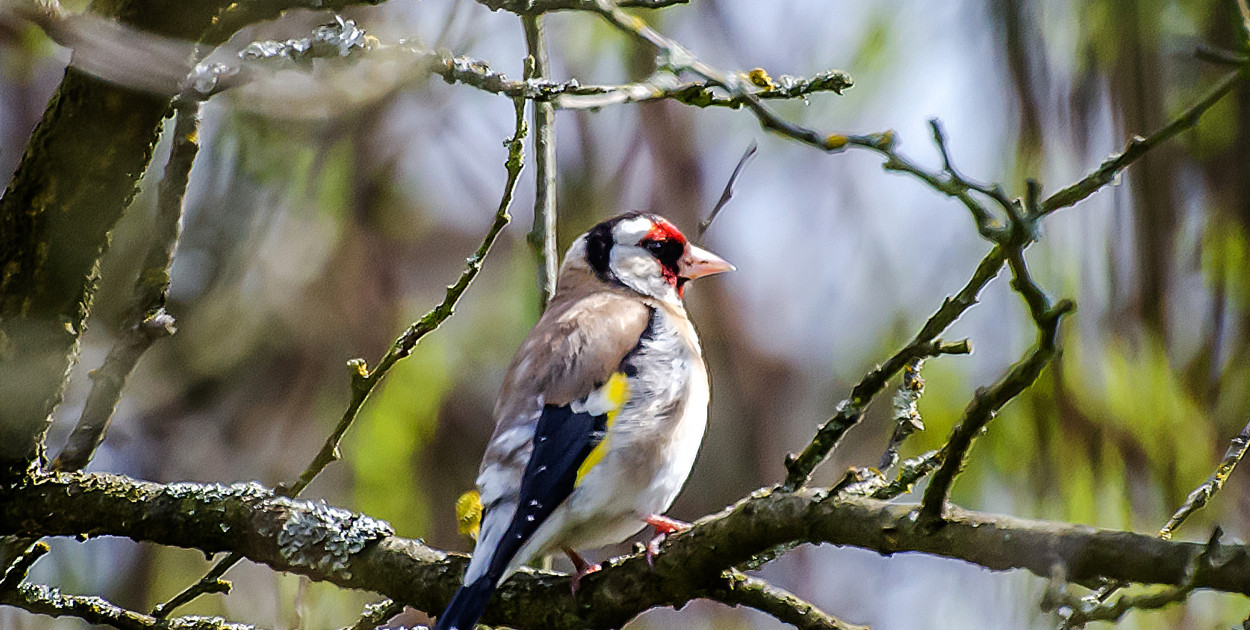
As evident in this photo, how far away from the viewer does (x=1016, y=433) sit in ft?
15.6

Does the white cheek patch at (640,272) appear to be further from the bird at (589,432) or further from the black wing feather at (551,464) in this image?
the black wing feather at (551,464)

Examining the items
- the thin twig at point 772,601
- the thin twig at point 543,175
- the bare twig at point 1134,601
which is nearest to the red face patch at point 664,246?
the thin twig at point 543,175

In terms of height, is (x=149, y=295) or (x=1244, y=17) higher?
(x=149, y=295)

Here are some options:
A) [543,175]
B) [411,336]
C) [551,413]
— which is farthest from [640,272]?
[411,336]

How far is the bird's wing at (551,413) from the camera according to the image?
294cm

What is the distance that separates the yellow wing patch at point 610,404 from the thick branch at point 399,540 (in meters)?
0.49

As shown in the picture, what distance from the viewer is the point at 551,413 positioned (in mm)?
3268

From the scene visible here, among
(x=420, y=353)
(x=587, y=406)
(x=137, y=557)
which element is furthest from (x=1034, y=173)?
(x=137, y=557)

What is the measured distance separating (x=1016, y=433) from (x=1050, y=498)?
2.36 ft

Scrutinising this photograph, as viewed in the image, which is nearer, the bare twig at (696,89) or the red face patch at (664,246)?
the bare twig at (696,89)

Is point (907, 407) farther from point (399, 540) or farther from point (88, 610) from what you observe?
point (88, 610)

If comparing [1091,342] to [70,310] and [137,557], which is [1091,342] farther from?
[137,557]

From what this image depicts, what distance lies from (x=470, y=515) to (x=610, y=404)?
0.52 m

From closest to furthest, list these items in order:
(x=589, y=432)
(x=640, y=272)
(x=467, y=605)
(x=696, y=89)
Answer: (x=696, y=89) → (x=467, y=605) → (x=589, y=432) → (x=640, y=272)
